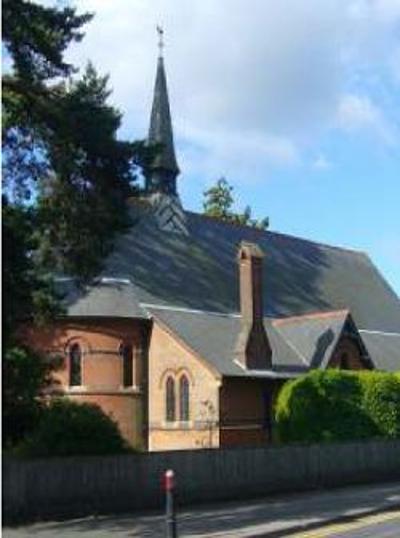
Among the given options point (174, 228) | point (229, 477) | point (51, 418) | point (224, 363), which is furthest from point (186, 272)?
point (51, 418)

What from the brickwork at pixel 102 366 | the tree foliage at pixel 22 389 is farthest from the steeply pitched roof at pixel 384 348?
the tree foliage at pixel 22 389

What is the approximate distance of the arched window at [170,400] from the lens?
144 ft

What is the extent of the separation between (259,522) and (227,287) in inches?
1256

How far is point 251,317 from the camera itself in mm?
46312

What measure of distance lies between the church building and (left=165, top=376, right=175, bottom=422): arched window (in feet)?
0.16

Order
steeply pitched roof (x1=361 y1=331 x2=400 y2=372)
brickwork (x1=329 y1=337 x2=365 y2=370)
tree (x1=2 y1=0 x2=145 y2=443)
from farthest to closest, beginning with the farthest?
steeply pitched roof (x1=361 y1=331 x2=400 y2=372)
brickwork (x1=329 y1=337 x2=365 y2=370)
tree (x1=2 y1=0 x2=145 y2=443)

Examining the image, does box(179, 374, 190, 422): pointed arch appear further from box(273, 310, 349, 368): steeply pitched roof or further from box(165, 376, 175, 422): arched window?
box(273, 310, 349, 368): steeply pitched roof

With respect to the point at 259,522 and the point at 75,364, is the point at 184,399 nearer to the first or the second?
the point at 75,364

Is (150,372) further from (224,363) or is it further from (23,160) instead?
(23,160)

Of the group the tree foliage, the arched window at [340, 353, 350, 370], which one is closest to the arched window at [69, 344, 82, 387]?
the arched window at [340, 353, 350, 370]

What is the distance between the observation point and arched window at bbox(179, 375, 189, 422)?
43531mm

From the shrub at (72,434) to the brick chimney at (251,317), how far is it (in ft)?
67.0

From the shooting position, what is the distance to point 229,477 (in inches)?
1061

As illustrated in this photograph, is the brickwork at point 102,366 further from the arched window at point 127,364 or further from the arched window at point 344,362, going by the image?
the arched window at point 344,362
